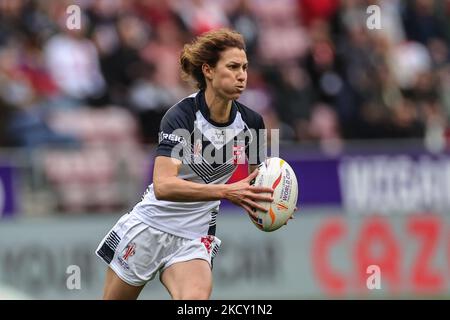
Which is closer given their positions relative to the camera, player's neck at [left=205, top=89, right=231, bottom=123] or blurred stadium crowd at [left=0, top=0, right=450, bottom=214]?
player's neck at [left=205, top=89, right=231, bottom=123]

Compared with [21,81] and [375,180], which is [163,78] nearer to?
[21,81]

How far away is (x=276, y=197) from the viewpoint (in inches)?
305

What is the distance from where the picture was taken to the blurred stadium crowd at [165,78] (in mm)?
14016

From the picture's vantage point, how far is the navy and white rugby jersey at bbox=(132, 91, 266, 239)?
25.6ft

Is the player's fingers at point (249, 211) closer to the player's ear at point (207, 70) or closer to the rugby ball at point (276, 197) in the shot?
the rugby ball at point (276, 197)

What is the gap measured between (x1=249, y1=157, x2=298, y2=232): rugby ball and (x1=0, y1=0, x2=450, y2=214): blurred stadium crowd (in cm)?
626

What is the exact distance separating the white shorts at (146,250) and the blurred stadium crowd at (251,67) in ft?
21.1

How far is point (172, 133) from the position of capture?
7.68 m
